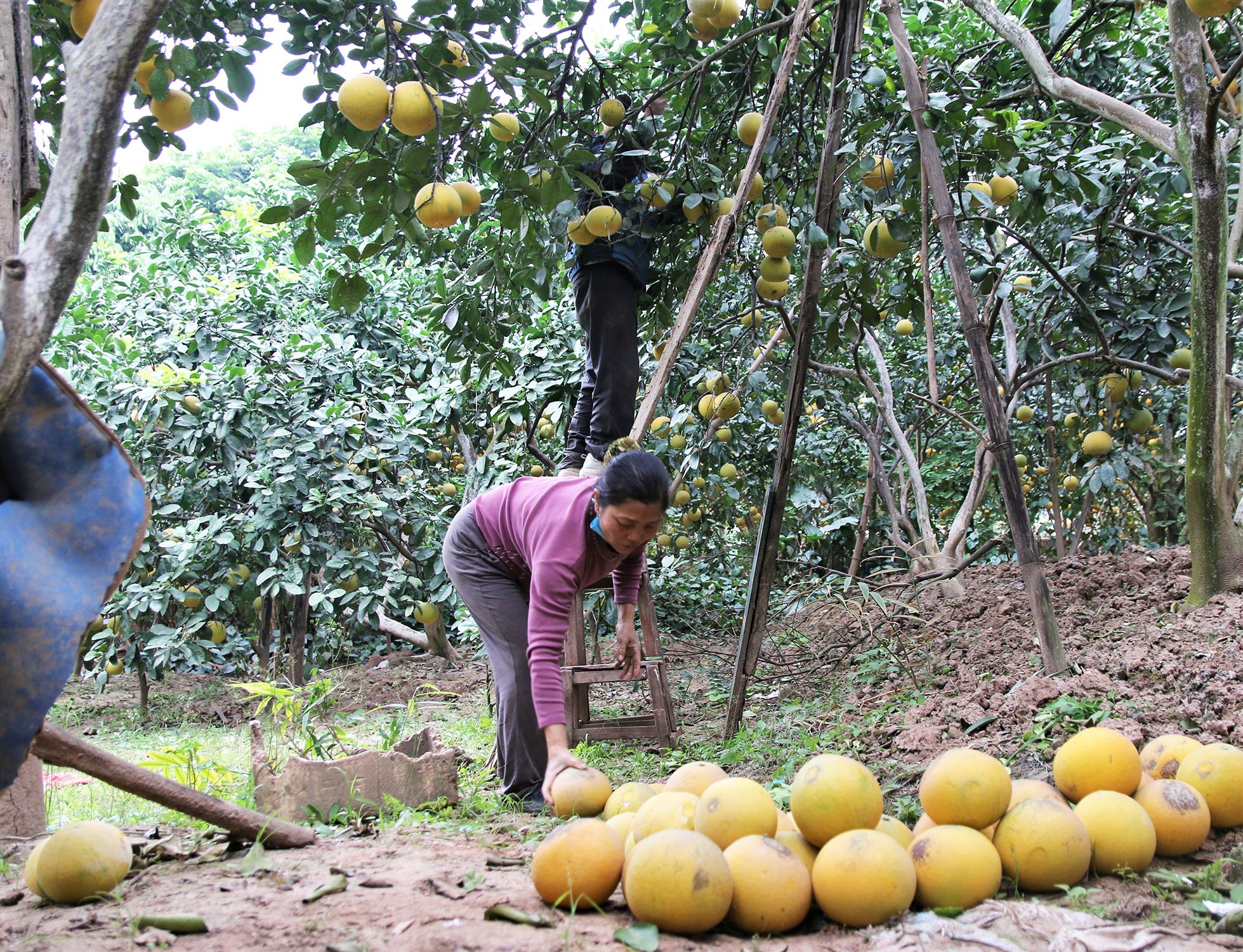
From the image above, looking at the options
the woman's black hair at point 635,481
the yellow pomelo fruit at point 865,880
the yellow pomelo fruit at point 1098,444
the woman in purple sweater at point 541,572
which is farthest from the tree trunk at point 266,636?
the yellow pomelo fruit at point 865,880

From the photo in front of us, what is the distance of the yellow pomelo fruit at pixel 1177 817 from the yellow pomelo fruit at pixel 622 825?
102cm

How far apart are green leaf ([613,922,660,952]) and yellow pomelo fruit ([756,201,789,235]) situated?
3.00 m

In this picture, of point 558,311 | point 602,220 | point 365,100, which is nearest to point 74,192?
point 365,100

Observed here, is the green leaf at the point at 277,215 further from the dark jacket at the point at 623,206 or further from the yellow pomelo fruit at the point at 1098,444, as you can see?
the yellow pomelo fruit at the point at 1098,444

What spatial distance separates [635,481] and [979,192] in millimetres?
2096

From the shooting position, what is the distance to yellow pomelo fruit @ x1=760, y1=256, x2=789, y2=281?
12.5ft

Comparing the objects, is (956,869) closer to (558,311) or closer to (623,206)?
(623,206)

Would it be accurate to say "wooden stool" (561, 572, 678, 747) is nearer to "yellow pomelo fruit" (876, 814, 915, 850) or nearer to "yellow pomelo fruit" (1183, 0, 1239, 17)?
"yellow pomelo fruit" (876, 814, 915, 850)

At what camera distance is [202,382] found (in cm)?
567

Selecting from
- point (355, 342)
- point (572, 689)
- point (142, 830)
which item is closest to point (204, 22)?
point (142, 830)

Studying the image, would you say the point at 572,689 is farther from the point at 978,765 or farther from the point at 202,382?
the point at 202,382

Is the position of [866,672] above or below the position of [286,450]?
below

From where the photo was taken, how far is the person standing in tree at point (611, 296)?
3.61 m

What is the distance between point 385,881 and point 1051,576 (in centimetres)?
409
